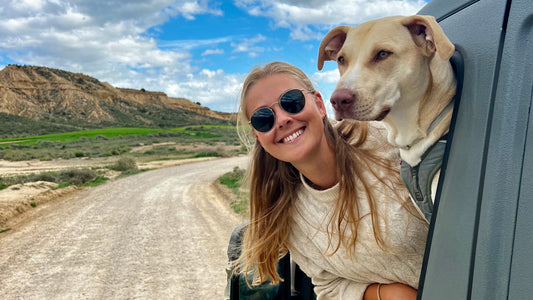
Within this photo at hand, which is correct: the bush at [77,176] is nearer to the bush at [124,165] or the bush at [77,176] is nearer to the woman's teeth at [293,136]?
the bush at [124,165]

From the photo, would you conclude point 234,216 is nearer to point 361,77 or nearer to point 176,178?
point 176,178

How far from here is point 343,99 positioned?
53.7 inches

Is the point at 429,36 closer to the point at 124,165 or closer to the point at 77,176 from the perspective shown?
the point at 77,176

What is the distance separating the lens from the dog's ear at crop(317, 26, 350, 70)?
1651 mm

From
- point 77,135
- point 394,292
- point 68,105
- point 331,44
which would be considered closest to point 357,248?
point 394,292

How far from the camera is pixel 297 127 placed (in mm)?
2027

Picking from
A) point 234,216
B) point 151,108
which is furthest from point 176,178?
point 151,108

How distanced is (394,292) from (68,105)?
102 meters

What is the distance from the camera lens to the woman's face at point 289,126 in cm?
200

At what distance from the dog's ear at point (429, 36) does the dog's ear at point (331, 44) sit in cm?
32

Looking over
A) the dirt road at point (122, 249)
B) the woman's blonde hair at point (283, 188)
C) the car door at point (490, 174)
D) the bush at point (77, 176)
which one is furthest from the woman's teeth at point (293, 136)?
the bush at point (77, 176)

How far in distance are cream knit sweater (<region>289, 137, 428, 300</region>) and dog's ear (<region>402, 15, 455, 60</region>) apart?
605 mm

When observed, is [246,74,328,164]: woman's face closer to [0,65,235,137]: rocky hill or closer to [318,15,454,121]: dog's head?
[318,15,454,121]: dog's head

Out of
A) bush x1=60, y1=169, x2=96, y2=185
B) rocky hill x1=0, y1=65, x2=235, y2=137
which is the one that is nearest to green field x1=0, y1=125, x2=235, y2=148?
rocky hill x1=0, y1=65, x2=235, y2=137
